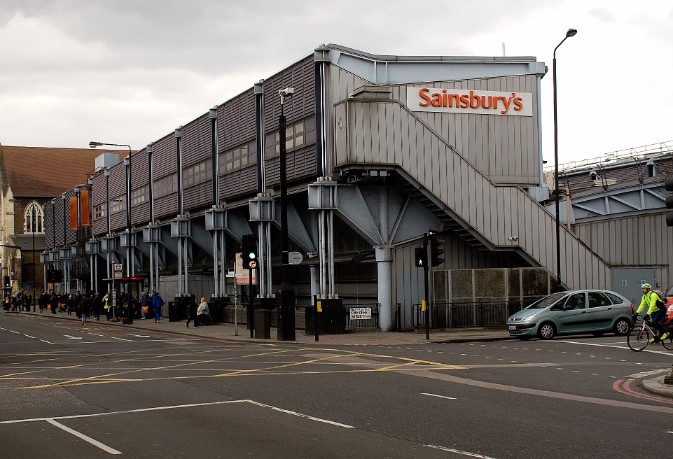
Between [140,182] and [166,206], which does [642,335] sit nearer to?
[166,206]

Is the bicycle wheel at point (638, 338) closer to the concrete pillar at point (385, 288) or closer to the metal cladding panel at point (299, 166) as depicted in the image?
the concrete pillar at point (385, 288)

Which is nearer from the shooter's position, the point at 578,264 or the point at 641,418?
the point at 641,418

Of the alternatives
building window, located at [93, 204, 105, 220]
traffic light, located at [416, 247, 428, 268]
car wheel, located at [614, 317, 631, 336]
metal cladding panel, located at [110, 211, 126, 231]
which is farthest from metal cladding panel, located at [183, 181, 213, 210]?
car wheel, located at [614, 317, 631, 336]

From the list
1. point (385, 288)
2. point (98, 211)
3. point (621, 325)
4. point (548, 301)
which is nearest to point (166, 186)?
point (98, 211)

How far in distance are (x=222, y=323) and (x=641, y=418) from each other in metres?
34.4

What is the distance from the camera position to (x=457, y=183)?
33.4 meters

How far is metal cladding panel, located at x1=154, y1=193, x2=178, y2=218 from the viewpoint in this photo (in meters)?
54.2

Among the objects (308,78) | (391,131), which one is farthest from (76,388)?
(308,78)

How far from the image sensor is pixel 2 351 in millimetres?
28422

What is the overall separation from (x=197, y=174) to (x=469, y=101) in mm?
18542

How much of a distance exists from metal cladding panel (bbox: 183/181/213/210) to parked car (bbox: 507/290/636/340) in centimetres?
2390

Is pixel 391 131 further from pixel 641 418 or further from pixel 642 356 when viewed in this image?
pixel 641 418

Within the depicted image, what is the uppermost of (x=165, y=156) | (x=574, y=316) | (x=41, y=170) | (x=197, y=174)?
(x=41, y=170)

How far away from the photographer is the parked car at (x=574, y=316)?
2753 cm
